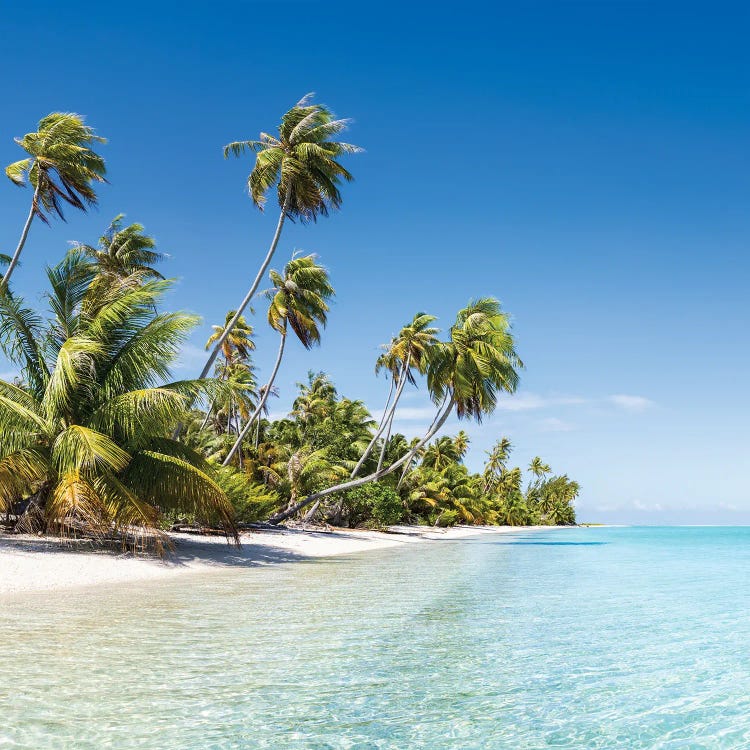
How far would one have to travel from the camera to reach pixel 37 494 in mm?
15453

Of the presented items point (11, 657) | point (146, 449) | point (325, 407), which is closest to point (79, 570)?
point (146, 449)

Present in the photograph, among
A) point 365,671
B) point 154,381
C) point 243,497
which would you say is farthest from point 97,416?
point 365,671

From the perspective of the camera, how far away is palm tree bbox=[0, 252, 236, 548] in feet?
44.6

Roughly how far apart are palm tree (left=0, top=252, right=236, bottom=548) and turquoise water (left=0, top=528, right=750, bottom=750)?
3294 millimetres

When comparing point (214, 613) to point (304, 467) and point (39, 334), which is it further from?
point (304, 467)

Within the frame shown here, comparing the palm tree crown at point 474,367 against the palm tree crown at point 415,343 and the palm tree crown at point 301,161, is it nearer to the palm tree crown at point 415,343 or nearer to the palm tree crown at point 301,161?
the palm tree crown at point 415,343

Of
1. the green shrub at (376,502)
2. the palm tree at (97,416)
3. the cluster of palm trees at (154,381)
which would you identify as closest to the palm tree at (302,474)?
the cluster of palm trees at (154,381)

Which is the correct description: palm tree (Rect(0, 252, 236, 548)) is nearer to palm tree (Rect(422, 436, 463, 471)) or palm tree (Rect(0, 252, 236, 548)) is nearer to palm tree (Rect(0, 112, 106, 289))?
palm tree (Rect(0, 112, 106, 289))

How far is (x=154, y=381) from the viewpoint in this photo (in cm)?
1564

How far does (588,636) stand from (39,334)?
539 inches

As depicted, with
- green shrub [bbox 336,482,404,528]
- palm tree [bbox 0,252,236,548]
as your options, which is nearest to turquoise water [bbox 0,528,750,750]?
palm tree [bbox 0,252,236,548]

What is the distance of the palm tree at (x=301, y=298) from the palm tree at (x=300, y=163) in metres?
5.00

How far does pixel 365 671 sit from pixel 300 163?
20.2 meters

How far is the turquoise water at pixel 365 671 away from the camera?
Answer: 4.20 m
